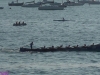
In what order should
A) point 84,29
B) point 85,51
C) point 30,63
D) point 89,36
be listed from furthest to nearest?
1. point 84,29
2. point 89,36
3. point 85,51
4. point 30,63

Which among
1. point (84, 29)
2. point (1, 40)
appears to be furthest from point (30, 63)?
point (84, 29)

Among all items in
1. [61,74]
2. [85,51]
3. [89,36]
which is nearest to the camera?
[61,74]

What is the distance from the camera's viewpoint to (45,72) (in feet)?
244

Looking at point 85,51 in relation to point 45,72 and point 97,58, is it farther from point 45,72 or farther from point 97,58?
Result: point 45,72

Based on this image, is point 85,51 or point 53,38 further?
point 53,38

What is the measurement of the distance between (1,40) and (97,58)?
3119 cm

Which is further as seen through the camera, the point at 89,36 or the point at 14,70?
the point at 89,36

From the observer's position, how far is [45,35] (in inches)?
4938

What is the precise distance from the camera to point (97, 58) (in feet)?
284

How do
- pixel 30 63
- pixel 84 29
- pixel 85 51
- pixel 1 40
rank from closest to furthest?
pixel 30 63 < pixel 85 51 < pixel 1 40 < pixel 84 29

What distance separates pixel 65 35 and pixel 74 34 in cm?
318

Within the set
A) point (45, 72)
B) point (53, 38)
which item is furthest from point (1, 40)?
point (45, 72)

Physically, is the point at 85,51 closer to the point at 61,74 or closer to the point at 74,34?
the point at 61,74

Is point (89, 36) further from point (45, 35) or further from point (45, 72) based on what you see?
point (45, 72)
